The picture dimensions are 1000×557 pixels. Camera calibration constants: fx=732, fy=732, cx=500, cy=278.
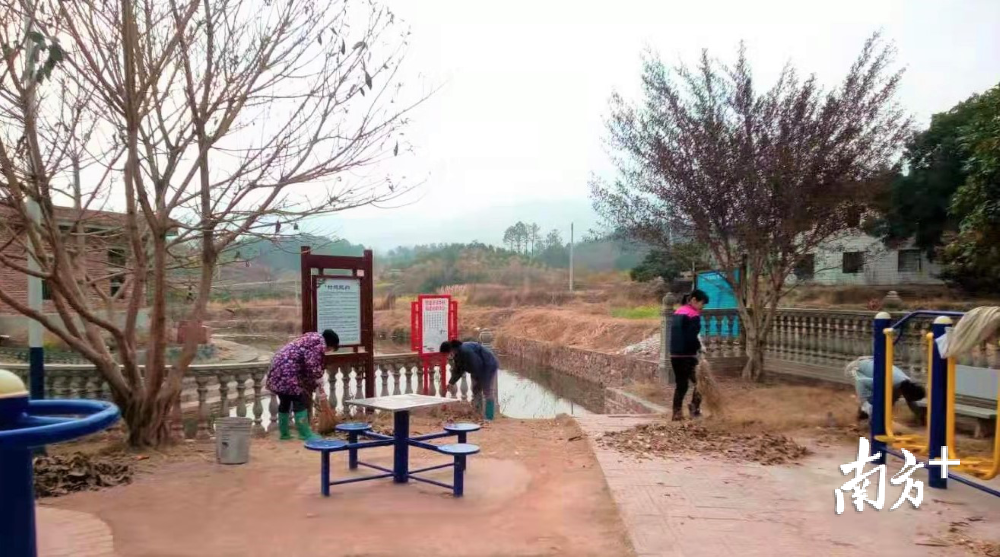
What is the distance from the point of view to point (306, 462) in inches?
270

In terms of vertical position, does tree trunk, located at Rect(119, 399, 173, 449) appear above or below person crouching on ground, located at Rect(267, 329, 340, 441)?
below

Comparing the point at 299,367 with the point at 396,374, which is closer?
the point at 299,367

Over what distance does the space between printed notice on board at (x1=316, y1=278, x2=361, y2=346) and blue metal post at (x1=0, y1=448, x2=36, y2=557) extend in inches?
233

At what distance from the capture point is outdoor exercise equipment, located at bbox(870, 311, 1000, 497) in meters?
5.29

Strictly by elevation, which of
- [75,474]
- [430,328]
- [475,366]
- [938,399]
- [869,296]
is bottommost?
[75,474]

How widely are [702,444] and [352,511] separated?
12.3 ft

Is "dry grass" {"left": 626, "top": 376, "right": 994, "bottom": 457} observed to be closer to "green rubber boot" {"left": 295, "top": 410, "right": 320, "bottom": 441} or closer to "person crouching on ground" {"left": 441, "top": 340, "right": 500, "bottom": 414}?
"person crouching on ground" {"left": 441, "top": 340, "right": 500, "bottom": 414}

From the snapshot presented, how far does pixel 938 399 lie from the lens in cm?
555

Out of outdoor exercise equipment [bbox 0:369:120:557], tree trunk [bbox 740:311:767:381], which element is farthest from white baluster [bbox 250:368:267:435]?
tree trunk [bbox 740:311:767:381]

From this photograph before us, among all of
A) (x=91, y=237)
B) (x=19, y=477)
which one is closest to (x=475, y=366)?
(x=91, y=237)

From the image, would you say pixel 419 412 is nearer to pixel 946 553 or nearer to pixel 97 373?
pixel 97 373

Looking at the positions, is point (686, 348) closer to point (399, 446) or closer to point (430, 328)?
point (430, 328)

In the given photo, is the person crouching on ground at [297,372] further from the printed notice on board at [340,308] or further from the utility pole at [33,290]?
the utility pole at [33,290]

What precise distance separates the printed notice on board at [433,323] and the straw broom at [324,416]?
7.48ft
